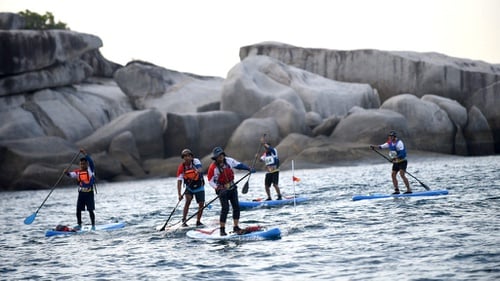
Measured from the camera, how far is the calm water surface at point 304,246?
13.8 m

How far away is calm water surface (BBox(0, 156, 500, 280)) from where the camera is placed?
13.8m

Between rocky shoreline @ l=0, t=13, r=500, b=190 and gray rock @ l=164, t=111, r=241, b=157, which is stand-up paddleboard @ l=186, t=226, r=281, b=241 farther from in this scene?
gray rock @ l=164, t=111, r=241, b=157

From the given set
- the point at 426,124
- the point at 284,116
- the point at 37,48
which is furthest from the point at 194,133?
the point at 426,124

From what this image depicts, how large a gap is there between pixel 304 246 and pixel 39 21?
71.2 metres

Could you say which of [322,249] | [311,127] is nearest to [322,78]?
[311,127]

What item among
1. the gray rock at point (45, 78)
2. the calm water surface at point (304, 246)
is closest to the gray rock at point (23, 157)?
the gray rock at point (45, 78)

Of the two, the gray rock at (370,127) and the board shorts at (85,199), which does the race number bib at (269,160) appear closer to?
the board shorts at (85,199)

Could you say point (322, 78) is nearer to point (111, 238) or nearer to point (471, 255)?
point (111, 238)

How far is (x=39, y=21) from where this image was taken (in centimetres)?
8219

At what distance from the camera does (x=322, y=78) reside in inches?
2840

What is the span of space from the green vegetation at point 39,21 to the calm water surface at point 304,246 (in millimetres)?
55285

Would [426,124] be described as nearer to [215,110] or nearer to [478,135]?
[478,135]

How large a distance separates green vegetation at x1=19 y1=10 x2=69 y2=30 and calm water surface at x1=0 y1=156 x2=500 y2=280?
5529 cm

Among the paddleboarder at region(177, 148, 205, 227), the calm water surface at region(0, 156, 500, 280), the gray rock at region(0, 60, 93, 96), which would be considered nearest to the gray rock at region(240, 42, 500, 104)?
the gray rock at region(0, 60, 93, 96)
